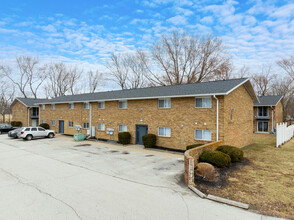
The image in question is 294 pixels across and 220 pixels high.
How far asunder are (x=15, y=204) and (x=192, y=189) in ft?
21.1

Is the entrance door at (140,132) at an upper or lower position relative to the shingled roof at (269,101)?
lower

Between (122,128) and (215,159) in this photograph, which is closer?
(215,159)

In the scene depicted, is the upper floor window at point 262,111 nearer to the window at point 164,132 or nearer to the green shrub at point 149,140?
the window at point 164,132

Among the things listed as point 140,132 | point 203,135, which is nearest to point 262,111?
point 203,135

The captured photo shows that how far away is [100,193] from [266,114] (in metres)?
34.7

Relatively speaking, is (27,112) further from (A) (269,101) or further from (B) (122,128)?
(A) (269,101)

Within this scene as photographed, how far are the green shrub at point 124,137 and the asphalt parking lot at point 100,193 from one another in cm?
755

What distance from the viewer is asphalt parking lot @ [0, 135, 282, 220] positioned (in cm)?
603

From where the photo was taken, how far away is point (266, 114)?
34.0 meters

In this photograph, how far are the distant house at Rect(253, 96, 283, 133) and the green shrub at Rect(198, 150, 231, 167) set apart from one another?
87.9 ft

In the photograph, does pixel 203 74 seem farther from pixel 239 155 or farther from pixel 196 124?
pixel 239 155

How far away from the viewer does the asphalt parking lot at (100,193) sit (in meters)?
6.03

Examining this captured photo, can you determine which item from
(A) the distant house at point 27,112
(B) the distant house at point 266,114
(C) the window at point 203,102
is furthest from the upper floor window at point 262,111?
(A) the distant house at point 27,112

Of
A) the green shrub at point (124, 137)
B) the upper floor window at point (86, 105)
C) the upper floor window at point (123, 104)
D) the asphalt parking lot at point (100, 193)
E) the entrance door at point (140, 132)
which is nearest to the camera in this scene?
the asphalt parking lot at point (100, 193)
